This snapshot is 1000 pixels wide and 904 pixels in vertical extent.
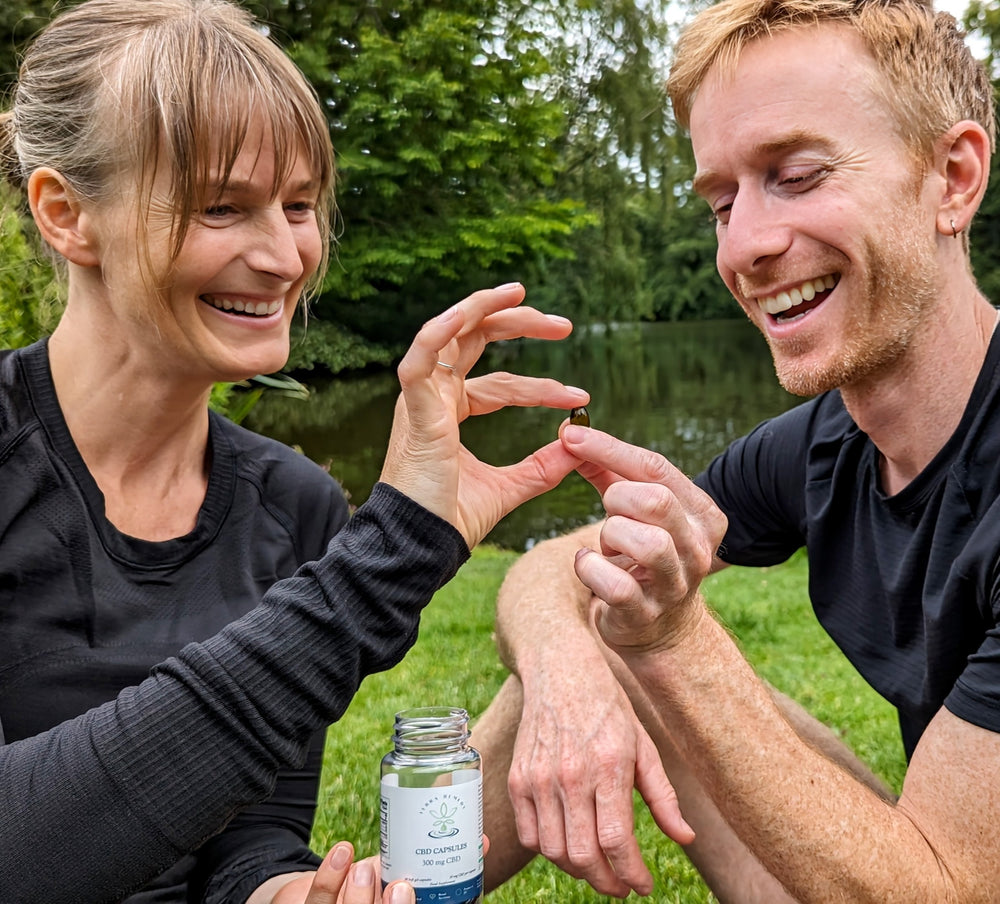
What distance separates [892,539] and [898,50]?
1.11 meters

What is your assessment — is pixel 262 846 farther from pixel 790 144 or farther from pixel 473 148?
pixel 473 148

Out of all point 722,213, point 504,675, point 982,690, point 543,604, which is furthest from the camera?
point 504,675

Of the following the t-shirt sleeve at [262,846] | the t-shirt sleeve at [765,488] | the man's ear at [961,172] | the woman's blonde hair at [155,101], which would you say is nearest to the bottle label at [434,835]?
the t-shirt sleeve at [262,846]

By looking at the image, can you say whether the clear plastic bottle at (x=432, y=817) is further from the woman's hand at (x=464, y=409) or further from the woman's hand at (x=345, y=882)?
the woman's hand at (x=464, y=409)

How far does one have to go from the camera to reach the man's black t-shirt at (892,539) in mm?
1842

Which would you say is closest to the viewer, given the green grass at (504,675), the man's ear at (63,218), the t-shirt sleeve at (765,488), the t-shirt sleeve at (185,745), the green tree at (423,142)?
the t-shirt sleeve at (185,745)

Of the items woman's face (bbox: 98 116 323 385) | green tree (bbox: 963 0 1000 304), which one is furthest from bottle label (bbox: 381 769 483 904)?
green tree (bbox: 963 0 1000 304)

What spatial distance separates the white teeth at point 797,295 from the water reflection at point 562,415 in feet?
31.9

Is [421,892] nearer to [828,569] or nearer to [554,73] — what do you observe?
[828,569]

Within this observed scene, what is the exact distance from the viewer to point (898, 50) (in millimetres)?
2168

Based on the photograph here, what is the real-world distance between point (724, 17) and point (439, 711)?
69.6 inches

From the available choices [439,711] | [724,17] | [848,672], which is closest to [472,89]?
[848,672]

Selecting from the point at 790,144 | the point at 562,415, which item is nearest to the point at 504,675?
the point at 790,144

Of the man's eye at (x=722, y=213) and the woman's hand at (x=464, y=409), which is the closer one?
the woman's hand at (x=464, y=409)
